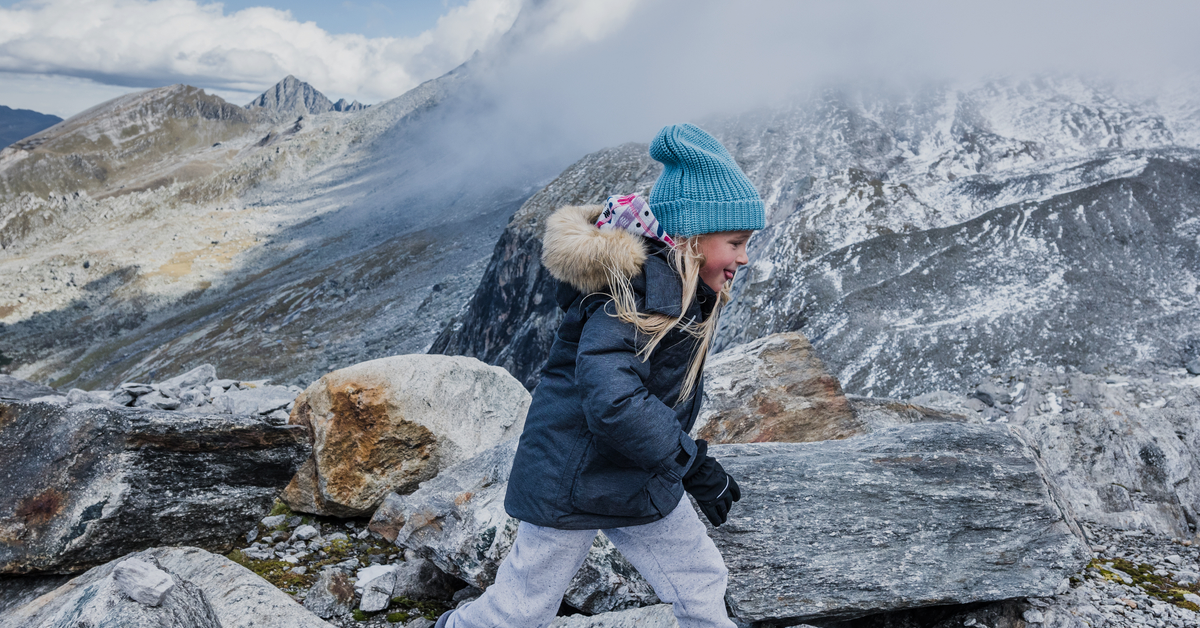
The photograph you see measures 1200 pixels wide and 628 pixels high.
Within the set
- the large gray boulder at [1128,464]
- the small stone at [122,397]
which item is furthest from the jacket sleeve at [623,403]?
the small stone at [122,397]

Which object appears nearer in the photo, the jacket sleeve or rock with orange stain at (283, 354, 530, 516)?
the jacket sleeve

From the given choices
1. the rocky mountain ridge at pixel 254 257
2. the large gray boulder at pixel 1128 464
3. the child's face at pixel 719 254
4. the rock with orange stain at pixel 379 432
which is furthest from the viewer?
the rocky mountain ridge at pixel 254 257

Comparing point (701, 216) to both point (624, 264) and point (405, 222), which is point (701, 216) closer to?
point (624, 264)

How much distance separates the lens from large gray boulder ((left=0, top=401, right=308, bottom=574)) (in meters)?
4.75

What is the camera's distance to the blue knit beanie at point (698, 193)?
3.17 meters

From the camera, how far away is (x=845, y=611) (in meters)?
4.48

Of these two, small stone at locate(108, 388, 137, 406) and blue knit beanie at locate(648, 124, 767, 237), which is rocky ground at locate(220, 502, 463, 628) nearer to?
blue knit beanie at locate(648, 124, 767, 237)

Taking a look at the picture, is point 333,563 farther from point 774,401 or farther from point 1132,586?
point 1132,586

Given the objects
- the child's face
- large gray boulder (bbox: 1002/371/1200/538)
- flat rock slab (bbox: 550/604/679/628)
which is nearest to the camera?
the child's face

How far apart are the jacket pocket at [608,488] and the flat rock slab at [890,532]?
1.90 meters

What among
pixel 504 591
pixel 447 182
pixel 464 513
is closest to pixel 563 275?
pixel 504 591

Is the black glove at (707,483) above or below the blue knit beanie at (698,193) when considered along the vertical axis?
below

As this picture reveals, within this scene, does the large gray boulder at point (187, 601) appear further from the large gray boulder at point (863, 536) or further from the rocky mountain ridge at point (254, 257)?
the rocky mountain ridge at point (254, 257)

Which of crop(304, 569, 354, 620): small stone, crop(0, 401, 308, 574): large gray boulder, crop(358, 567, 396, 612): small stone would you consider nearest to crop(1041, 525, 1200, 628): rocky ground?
crop(358, 567, 396, 612): small stone
